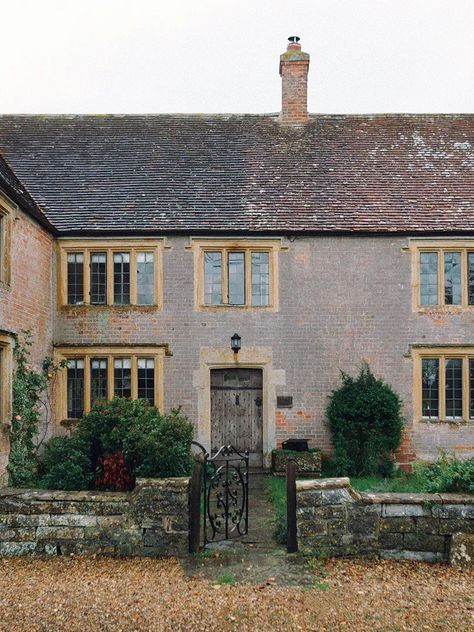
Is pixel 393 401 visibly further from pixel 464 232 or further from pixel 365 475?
pixel 464 232

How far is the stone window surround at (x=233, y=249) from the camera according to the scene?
1405 centimetres

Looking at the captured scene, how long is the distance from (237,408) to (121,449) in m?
5.14

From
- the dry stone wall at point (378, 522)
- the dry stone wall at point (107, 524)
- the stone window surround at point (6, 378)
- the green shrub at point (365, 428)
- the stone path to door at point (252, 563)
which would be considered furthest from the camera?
the green shrub at point (365, 428)

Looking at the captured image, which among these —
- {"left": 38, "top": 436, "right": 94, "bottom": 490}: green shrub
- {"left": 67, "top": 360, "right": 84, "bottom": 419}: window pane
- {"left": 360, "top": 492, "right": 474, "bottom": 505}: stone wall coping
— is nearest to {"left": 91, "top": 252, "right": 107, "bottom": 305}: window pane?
{"left": 67, "top": 360, "right": 84, "bottom": 419}: window pane

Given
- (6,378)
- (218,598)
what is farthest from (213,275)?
(218,598)

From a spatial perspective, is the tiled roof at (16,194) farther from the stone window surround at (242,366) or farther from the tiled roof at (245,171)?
the stone window surround at (242,366)

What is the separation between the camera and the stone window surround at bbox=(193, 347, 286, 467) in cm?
1391

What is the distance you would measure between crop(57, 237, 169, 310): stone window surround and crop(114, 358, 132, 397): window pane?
4.31 feet

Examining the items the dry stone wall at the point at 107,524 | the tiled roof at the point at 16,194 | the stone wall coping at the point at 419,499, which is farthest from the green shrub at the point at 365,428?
the tiled roof at the point at 16,194

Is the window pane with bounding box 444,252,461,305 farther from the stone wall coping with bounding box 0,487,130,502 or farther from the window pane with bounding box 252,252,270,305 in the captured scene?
the stone wall coping with bounding box 0,487,130,502

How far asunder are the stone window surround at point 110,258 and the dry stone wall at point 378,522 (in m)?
7.45

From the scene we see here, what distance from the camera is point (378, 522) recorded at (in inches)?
301

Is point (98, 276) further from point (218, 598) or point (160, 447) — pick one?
point (218, 598)
